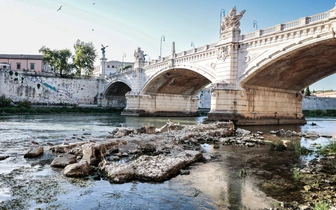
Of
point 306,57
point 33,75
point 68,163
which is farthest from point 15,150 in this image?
point 33,75

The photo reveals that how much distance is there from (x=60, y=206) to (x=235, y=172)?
5110 millimetres

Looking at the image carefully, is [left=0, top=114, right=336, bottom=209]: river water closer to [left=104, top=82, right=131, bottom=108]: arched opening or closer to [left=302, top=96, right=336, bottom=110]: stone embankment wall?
[left=104, top=82, right=131, bottom=108]: arched opening

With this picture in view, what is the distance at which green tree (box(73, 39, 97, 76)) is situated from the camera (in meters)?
55.8

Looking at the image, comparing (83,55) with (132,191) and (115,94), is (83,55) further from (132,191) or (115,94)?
(132,191)

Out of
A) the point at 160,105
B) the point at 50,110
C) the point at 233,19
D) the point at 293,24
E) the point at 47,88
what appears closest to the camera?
the point at 293,24

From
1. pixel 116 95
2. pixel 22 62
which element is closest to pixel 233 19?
pixel 116 95

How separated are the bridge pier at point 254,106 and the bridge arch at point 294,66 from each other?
0.82m

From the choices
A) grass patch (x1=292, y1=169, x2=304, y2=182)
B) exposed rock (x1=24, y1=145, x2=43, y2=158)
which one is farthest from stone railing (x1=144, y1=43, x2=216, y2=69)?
exposed rock (x1=24, y1=145, x2=43, y2=158)

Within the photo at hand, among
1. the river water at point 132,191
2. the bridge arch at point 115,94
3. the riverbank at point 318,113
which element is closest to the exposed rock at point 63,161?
the river water at point 132,191

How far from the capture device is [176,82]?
40.0 meters

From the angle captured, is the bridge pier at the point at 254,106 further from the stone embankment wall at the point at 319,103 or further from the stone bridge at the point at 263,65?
the stone embankment wall at the point at 319,103

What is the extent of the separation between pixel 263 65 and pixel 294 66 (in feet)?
11.9

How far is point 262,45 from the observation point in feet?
68.7

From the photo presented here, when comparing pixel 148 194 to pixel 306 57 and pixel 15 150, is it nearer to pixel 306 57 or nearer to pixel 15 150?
pixel 15 150
